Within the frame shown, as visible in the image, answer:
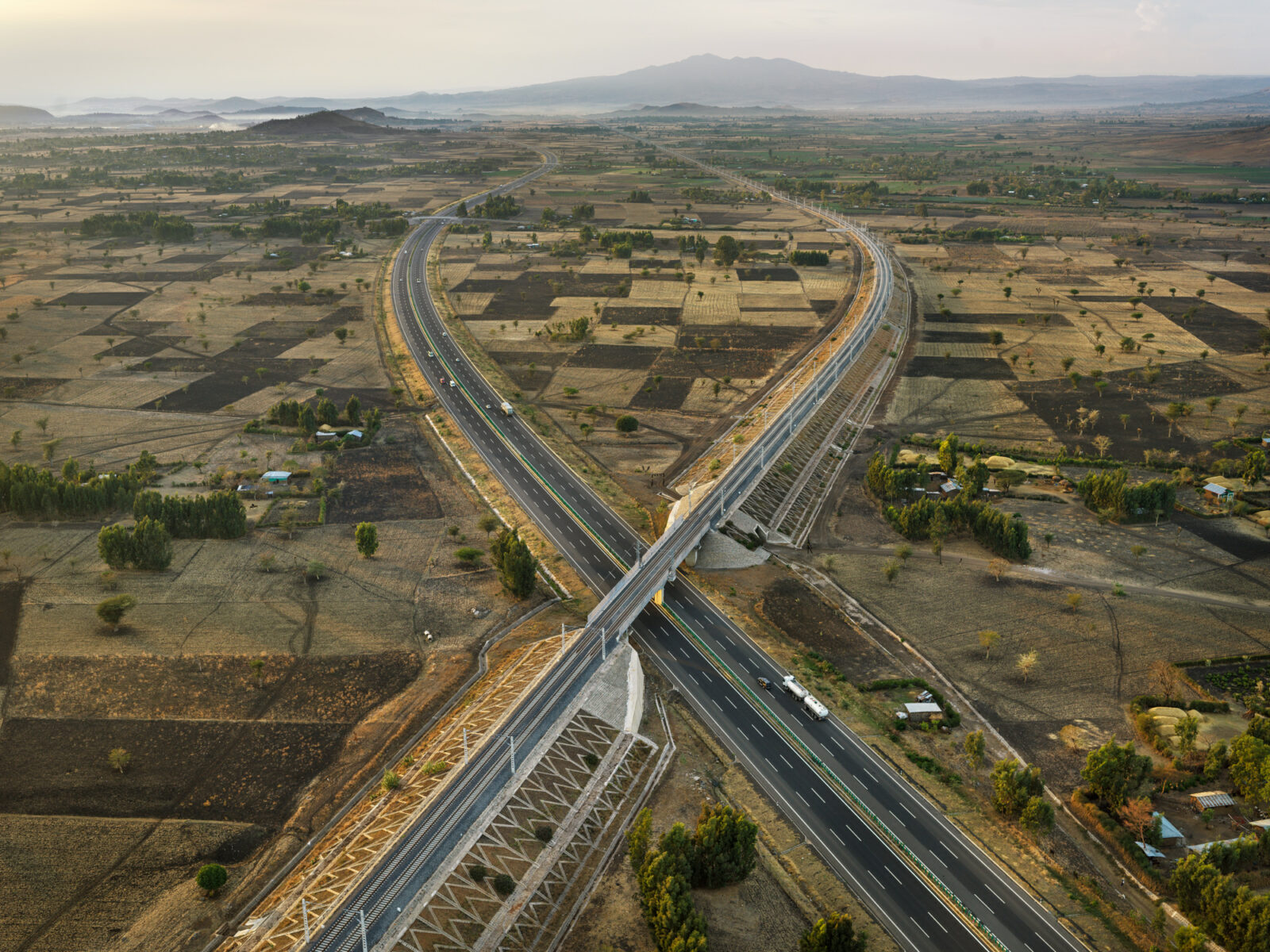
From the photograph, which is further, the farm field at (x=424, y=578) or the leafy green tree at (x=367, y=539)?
the leafy green tree at (x=367, y=539)

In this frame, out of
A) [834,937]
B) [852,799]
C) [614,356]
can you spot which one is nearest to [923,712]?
[852,799]

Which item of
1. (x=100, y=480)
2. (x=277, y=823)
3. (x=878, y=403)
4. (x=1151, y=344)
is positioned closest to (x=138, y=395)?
(x=100, y=480)

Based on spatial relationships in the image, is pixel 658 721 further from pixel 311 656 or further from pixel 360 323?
pixel 360 323

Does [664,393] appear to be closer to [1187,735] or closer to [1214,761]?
[1187,735]

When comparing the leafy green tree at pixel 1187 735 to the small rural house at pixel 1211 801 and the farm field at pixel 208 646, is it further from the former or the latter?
the farm field at pixel 208 646

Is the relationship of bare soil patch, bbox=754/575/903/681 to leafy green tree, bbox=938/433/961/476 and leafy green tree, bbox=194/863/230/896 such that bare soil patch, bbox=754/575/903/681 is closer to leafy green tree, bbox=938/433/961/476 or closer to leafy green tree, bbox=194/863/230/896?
leafy green tree, bbox=938/433/961/476

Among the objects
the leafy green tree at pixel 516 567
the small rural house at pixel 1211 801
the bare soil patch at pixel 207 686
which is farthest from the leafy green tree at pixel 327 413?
the small rural house at pixel 1211 801

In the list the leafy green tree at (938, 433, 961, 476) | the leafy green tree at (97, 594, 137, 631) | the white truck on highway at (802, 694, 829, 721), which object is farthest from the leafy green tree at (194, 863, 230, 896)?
the leafy green tree at (938, 433, 961, 476)

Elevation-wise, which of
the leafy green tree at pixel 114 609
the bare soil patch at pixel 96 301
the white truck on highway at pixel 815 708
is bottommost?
the white truck on highway at pixel 815 708
